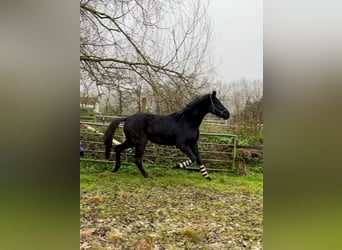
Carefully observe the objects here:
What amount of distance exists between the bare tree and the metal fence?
0.34 meters

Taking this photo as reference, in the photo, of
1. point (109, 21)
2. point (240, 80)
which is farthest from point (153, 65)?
point (240, 80)

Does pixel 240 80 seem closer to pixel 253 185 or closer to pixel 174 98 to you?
pixel 174 98

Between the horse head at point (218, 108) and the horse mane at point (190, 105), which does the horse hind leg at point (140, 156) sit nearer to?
the horse mane at point (190, 105)

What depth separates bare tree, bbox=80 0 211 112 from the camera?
8.08ft

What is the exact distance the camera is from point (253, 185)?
246 cm

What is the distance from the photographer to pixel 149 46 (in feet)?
8.32

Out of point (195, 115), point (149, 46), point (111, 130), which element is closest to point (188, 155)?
point (195, 115)

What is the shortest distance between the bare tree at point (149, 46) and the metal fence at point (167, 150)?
0.34 metres

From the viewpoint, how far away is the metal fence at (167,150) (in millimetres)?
2533

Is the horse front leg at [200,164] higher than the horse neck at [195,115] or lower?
lower

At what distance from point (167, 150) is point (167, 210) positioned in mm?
497

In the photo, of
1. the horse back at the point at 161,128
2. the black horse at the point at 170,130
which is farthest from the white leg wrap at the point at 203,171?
the horse back at the point at 161,128
